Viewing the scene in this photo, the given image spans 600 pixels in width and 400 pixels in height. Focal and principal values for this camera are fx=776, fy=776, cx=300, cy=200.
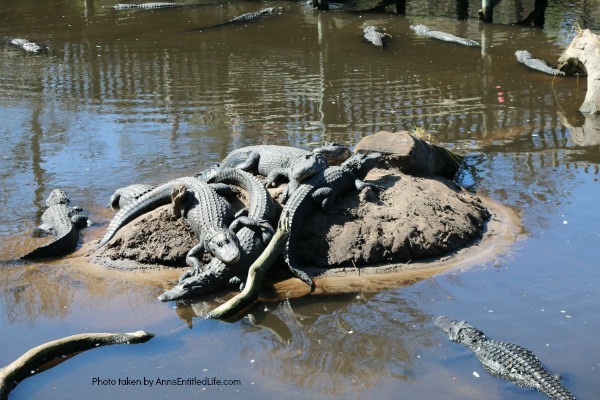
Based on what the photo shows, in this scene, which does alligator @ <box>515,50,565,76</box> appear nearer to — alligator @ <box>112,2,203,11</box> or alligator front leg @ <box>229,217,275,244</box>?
alligator front leg @ <box>229,217,275,244</box>

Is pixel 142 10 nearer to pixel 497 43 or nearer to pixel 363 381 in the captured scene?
pixel 497 43

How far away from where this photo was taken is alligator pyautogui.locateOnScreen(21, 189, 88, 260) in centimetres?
706

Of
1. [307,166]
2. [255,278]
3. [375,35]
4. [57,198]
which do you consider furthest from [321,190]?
[375,35]

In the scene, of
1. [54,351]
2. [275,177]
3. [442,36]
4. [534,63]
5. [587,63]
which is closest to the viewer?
[54,351]

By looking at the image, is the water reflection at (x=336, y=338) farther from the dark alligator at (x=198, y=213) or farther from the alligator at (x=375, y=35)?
the alligator at (x=375, y=35)

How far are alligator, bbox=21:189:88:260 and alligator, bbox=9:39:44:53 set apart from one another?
8.00 meters

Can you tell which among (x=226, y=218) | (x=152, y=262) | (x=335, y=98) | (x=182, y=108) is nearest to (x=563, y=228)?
(x=226, y=218)

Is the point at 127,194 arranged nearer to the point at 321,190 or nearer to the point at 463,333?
the point at 321,190

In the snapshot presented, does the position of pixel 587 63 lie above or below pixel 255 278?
above

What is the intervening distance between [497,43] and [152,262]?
A: 1101 cm

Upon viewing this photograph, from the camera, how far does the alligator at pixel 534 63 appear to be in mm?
13275

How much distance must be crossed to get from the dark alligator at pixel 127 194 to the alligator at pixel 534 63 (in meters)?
8.00

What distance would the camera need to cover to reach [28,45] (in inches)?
618

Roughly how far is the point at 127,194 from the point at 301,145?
8.61ft
